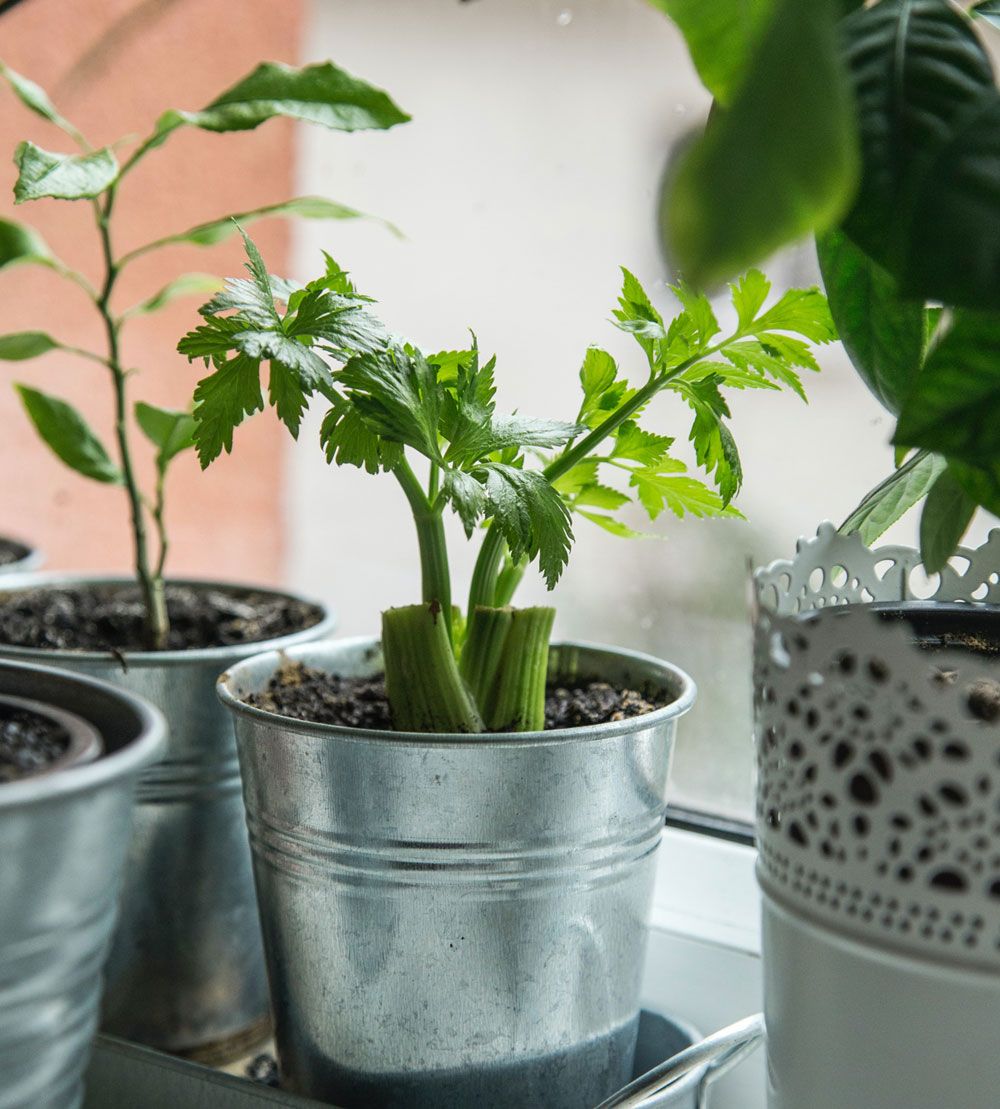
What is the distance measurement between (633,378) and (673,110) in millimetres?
227

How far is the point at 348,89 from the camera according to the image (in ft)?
2.49

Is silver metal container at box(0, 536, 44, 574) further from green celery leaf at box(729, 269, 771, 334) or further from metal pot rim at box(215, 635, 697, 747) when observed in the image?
green celery leaf at box(729, 269, 771, 334)

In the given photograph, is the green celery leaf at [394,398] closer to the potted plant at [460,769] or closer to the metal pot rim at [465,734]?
the potted plant at [460,769]

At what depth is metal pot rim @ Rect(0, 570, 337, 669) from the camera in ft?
2.48

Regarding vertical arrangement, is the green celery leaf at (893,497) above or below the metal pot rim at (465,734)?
above

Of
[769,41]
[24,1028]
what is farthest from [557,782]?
[769,41]

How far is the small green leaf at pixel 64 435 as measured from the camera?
0.90 metres

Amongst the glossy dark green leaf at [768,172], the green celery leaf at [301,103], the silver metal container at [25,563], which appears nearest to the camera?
the glossy dark green leaf at [768,172]

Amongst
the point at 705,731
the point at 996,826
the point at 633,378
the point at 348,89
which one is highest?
the point at 348,89

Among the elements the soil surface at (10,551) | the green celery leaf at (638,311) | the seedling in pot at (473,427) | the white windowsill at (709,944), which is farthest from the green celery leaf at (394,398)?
the soil surface at (10,551)

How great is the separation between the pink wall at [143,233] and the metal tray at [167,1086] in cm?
66

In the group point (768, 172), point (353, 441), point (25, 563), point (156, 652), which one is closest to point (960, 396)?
point (768, 172)

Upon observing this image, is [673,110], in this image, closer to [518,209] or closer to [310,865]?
[518,209]

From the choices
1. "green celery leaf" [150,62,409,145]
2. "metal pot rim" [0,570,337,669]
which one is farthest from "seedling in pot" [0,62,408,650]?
"metal pot rim" [0,570,337,669]
